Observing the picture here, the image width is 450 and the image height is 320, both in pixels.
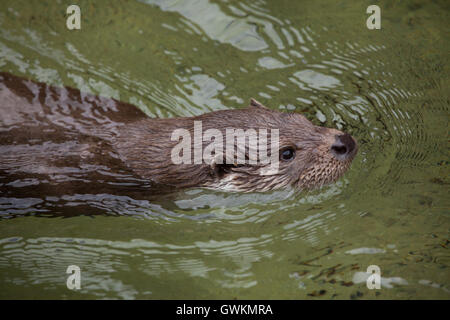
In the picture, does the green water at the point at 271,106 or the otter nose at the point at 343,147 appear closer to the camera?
the green water at the point at 271,106

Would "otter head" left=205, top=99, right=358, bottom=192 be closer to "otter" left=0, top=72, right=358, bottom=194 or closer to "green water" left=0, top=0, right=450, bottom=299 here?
"otter" left=0, top=72, right=358, bottom=194

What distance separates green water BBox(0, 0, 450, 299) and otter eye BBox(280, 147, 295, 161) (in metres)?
0.35

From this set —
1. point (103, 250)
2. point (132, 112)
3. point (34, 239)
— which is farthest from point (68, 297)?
point (132, 112)

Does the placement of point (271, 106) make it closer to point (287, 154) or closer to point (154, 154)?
point (287, 154)

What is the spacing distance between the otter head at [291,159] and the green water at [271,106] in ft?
Result: 0.58

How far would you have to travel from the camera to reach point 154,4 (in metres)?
5.70

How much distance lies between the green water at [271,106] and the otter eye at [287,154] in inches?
13.7

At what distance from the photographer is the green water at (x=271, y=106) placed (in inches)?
133

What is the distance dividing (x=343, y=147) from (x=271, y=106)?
3.86ft

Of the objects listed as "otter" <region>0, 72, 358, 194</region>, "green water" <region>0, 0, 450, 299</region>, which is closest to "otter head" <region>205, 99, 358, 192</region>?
"otter" <region>0, 72, 358, 194</region>

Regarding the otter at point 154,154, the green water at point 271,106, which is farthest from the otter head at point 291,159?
the green water at point 271,106

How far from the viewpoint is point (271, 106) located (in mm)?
4832

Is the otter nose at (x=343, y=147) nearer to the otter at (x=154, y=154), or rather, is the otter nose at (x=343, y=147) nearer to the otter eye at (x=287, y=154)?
the otter at (x=154, y=154)

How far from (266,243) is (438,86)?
242 centimetres
